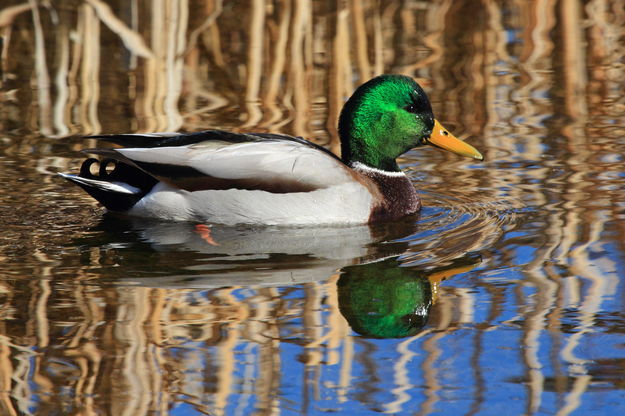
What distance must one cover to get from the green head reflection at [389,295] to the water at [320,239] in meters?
0.02

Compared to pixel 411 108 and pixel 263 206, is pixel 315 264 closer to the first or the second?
pixel 263 206

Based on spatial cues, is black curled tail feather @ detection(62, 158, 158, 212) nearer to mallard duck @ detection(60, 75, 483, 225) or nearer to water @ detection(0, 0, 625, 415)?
mallard duck @ detection(60, 75, 483, 225)

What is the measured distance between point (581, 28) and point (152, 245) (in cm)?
671

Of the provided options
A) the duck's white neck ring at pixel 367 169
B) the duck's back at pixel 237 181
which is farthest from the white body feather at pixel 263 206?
the duck's white neck ring at pixel 367 169

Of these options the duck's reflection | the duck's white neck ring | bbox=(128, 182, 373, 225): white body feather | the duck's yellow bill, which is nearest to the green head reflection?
the duck's reflection

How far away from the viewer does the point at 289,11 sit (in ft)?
40.7

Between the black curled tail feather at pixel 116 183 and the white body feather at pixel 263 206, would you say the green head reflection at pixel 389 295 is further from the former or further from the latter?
the black curled tail feather at pixel 116 183

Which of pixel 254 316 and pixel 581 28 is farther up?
pixel 581 28

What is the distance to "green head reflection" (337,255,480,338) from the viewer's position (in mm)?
5684

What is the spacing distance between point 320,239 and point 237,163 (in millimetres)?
734

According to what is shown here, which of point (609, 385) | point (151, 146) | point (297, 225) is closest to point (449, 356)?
point (609, 385)

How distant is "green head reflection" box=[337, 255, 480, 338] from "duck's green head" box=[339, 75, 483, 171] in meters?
1.43


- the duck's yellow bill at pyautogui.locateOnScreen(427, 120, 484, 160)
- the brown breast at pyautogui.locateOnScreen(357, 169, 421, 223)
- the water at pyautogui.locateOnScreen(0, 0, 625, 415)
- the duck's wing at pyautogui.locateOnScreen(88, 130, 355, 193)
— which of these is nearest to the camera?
the water at pyautogui.locateOnScreen(0, 0, 625, 415)

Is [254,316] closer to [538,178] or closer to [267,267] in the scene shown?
[267,267]
